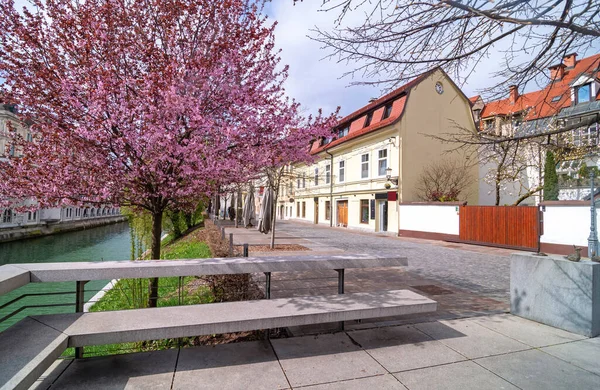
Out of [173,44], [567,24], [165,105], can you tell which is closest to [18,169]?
[165,105]

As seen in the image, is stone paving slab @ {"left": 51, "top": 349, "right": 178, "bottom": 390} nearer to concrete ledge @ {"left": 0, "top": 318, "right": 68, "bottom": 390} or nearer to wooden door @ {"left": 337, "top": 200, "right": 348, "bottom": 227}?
concrete ledge @ {"left": 0, "top": 318, "right": 68, "bottom": 390}

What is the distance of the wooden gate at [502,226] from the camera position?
12.8 metres

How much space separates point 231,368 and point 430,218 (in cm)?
1605

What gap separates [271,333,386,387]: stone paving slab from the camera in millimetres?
2777

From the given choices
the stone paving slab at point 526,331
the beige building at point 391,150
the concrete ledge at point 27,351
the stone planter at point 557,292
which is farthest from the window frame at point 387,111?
the concrete ledge at point 27,351

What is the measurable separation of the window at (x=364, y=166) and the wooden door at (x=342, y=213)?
10.1 ft

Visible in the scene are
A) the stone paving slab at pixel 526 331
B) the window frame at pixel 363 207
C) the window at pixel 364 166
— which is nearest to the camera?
the stone paving slab at pixel 526 331

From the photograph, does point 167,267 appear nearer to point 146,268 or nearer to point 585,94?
point 146,268

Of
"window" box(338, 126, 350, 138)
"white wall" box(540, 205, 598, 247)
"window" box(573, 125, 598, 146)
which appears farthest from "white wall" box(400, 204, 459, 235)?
"window" box(338, 126, 350, 138)

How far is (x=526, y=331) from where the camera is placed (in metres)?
3.91

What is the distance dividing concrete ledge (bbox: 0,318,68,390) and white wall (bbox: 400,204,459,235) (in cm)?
1627

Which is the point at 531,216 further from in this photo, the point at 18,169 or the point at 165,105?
the point at 18,169

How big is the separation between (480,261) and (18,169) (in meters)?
11.1

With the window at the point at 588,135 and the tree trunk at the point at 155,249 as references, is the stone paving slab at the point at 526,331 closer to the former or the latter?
the window at the point at 588,135
